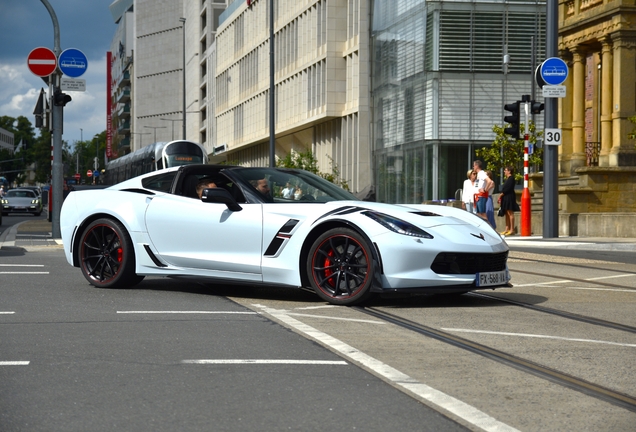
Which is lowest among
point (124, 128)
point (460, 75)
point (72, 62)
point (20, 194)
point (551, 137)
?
point (20, 194)

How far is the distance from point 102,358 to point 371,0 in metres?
47.8

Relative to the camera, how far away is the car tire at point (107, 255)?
1077 centimetres

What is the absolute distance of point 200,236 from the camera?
10281 mm

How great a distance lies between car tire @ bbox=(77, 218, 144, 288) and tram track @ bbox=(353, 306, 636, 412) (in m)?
3.17

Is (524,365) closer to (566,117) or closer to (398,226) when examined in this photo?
(398,226)

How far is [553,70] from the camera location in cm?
2305

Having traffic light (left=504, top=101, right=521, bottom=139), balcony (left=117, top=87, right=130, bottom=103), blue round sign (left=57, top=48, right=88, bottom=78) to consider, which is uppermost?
balcony (left=117, top=87, right=130, bottom=103)

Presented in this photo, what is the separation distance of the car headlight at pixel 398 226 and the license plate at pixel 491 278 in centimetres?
57

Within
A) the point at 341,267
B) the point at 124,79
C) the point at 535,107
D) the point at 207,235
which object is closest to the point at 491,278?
the point at 341,267

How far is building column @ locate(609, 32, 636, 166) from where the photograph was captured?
31.2m

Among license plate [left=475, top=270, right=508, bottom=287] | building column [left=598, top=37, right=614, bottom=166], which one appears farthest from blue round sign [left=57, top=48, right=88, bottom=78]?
building column [left=598, top=37, right=614, bottom=166]

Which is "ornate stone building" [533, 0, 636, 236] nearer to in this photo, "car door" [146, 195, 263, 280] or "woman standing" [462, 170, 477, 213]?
"woman standing" [462, 170, 477, 213]

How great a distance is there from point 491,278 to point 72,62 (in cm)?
1339

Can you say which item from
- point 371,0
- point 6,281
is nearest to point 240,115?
point 371,0
